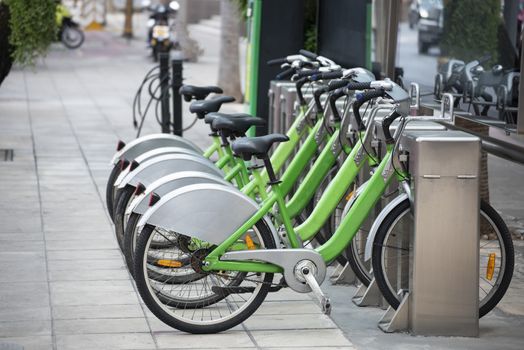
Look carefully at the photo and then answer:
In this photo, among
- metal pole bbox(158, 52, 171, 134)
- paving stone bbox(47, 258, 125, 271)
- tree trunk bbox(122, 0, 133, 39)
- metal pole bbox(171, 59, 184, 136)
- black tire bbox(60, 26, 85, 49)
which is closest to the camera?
paving stone bbox(47, 258, 125, 271)

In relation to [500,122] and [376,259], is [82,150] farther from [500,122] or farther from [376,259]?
[376,259]

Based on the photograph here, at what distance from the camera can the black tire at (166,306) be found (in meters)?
6.21

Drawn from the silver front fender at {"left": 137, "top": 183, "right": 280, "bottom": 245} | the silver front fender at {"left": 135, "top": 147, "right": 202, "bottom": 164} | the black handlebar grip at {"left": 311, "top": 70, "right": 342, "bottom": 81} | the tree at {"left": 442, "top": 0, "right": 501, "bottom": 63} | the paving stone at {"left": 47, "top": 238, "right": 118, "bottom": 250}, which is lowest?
the paving stone at {"left": 47, "top": 238, "right": 118, "bottom": 250}

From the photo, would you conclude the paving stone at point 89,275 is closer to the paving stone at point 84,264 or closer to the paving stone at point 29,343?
the paving stone at point 84,264

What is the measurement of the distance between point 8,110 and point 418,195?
41.8ft

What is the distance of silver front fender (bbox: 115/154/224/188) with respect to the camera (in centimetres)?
722

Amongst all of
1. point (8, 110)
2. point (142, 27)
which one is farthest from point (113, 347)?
point (142, 27)

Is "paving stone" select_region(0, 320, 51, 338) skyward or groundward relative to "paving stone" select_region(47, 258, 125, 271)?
skyward

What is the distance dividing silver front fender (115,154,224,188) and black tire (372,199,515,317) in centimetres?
139

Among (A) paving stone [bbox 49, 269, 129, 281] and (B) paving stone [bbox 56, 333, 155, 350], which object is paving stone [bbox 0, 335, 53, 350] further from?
(A) paving stone [bbox 49, 269, 129, 281]

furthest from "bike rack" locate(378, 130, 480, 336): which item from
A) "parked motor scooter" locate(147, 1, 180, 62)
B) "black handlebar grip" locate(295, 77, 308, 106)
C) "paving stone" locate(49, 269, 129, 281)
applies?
"parked motor scooter" locate(147, 1, 180, 62)

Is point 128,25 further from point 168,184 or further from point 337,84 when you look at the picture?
point 168,184

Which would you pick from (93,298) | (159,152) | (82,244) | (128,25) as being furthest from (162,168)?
(128,25)

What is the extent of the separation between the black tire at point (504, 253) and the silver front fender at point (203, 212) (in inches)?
27.4
